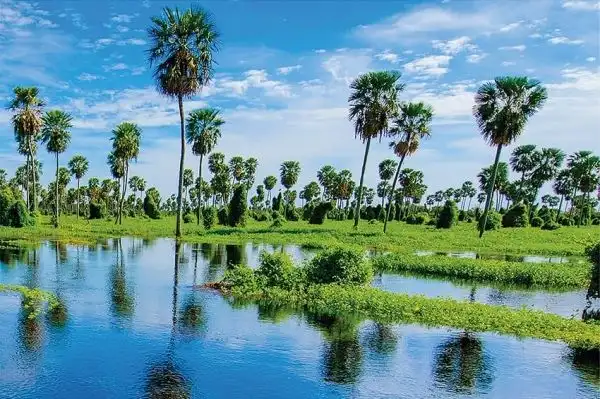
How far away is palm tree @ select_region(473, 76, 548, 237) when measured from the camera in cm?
5434

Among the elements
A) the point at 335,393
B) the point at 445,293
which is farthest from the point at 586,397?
the point at 445,293

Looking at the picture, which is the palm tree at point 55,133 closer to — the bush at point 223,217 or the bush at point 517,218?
the bush at point 223,217

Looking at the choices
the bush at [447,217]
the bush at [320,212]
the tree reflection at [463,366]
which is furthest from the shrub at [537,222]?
the tree reflection at [463,366]

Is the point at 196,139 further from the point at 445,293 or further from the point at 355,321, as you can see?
the point at 355,321

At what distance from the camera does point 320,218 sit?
3041 inches

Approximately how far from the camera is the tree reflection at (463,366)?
13266mm

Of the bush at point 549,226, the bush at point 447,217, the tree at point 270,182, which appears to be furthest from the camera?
the tree at point 270,182

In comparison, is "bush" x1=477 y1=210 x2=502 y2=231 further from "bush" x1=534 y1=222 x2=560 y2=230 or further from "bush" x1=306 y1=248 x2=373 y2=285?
"bush" x1=306 y1=248 x2=373 y2=285

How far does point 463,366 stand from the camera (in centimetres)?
1464

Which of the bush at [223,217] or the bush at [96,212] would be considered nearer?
the bush at [223,217]

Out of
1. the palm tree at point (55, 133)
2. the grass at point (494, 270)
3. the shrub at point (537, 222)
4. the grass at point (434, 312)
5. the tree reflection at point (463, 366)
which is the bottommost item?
the tree reflection at point (463, 366)

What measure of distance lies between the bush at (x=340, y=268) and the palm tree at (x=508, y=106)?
35.5m

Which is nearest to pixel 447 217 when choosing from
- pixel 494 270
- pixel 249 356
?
pixel 494 270

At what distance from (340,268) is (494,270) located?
1197 centimetres
